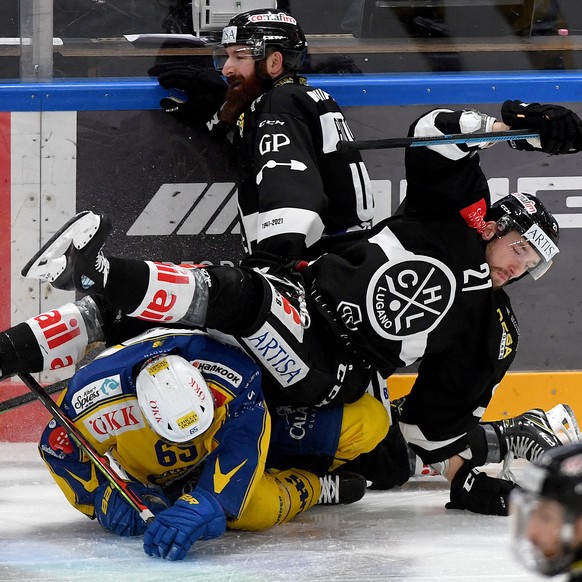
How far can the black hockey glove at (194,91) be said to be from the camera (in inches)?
135

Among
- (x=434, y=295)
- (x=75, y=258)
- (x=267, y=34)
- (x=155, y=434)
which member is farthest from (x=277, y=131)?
(x=75, y=258)

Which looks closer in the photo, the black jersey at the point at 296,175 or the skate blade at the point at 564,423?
the black jersey at the point at 296,175

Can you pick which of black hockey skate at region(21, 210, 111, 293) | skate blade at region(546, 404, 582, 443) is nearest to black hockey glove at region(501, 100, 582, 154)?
skate blade at region(546, 404, 582, 443)

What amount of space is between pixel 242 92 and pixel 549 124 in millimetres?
977

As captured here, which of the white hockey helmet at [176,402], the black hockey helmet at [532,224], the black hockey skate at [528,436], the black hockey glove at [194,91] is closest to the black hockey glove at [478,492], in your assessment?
the black hockey skate at [528,436]

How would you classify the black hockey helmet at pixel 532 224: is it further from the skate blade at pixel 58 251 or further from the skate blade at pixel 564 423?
the skate blade at pixel 58 251

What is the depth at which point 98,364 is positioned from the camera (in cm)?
264

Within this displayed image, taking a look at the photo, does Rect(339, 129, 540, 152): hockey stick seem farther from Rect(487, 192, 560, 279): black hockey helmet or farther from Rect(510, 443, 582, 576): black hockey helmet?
Rect(510, 443, 582, 576): black hockey helmet

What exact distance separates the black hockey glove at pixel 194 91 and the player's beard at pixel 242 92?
0.31ft


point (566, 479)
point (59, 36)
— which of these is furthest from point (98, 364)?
point (566, 479)

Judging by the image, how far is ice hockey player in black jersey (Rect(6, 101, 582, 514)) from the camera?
274 centimetres

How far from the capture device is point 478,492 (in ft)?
9.50

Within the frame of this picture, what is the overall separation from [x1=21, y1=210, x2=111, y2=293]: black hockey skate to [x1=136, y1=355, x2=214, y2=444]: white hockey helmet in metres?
0.28

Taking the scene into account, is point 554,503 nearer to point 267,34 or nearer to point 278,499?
point 278,499
